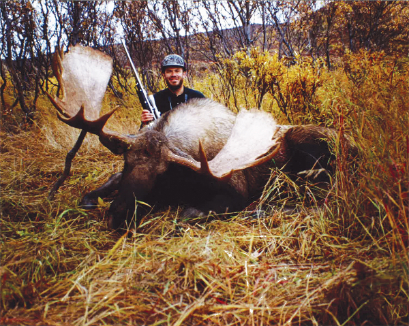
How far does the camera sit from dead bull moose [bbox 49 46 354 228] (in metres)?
2.29

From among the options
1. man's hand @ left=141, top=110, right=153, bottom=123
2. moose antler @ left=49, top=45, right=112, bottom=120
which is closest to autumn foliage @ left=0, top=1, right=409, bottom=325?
moose antler @ left=49, top=45, right=112, bottom=120

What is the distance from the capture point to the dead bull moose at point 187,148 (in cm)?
229

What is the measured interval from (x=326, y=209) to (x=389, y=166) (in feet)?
1.86

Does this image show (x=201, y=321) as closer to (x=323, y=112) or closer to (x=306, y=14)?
(x=323, y=112)

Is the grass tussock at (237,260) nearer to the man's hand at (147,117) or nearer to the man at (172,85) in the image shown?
the man's hand at (147,117)

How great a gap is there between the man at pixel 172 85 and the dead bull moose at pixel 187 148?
1186 millimetres

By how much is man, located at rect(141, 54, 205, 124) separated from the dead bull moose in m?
1.19

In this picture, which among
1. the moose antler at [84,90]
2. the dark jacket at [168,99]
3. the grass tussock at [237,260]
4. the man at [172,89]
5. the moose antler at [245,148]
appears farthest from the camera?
the dark jacket at [168,99]

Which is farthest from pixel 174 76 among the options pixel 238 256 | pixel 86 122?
pixel 238 256

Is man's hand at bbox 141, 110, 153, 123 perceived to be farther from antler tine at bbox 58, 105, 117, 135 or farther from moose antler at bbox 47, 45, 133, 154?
antler tine at bbox 58, 105, 117, 135

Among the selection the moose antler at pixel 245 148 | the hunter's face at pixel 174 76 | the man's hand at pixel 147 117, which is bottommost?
the moose antler at pixel 245 148

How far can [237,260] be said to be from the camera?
182 cm

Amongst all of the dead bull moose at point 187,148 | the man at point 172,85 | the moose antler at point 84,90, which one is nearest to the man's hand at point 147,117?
the dead bull moose at point 187,148

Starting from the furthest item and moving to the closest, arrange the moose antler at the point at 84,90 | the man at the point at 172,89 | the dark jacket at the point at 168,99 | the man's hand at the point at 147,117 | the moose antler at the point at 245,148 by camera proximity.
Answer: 1. the dark jacket at the point at 168,99
2. the man at the point at 172,89
3. the man's hand at the point at 147,117
4. the moose antler at the point at 84,90
5. the moose antler at the point at 245,148
